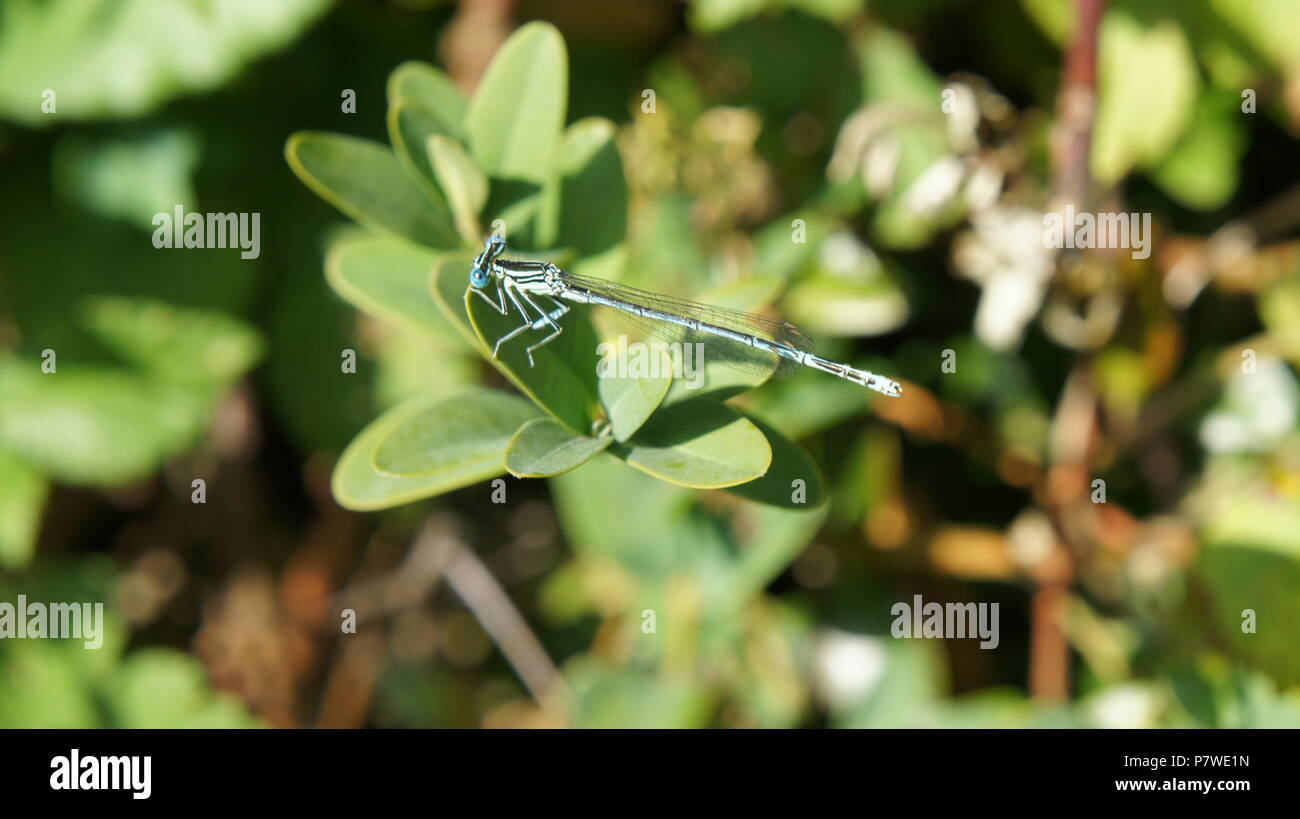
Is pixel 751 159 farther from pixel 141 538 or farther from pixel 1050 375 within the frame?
pixel 141 538

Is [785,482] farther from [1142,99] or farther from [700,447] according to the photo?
[1142,99]

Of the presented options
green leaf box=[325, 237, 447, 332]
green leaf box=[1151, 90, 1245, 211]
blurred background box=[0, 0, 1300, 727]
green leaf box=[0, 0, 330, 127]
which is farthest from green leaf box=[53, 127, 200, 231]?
green leaf box=[1151, 90, 1245, 211]

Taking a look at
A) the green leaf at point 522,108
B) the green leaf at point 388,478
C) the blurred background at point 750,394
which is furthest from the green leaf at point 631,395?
the blurred background at point 750,394

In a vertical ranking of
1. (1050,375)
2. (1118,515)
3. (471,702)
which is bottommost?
(471,702)

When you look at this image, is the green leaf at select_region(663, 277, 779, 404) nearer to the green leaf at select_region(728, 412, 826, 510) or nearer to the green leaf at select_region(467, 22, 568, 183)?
the green leaf at select_region(728, 412, 826, 510)

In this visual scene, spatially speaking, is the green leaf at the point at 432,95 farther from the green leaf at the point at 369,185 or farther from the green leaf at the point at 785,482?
the green leaf at the point at 785,482

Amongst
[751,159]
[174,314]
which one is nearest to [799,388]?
[751,159]
